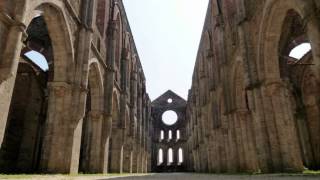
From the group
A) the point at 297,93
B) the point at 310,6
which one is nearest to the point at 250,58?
the point at 310,6

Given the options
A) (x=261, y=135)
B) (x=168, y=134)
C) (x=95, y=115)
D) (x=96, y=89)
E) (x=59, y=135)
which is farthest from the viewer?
(x=168, y=134)

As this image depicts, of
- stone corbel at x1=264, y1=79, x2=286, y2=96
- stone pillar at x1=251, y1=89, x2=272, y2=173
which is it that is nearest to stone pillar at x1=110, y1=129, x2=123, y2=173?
stone pillar at x1=251, y1=89, x2=272, y2=173

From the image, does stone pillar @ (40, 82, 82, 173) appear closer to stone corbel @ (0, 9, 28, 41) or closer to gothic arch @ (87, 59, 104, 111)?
stone corbel @ (0, 9, 28, 41)

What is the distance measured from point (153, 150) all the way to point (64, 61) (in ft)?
129

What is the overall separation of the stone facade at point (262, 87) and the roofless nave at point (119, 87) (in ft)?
0.16

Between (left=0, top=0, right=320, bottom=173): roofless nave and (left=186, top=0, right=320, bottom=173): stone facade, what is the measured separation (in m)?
0.05

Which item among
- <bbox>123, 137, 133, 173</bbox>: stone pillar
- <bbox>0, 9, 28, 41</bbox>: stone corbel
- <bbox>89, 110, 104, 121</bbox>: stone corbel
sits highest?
<bbox>0, 9, 28, 41</bbox>: stone corbel

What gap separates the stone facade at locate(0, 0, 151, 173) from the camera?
8.01 m

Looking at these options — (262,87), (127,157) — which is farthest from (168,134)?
(262,87)

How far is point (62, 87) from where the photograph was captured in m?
12.3

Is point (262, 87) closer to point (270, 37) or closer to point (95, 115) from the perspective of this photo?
point (270, 37)

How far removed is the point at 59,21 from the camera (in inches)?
468

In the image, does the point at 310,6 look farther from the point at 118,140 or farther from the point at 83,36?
the point at 118,140

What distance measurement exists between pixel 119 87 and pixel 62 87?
11.6m
